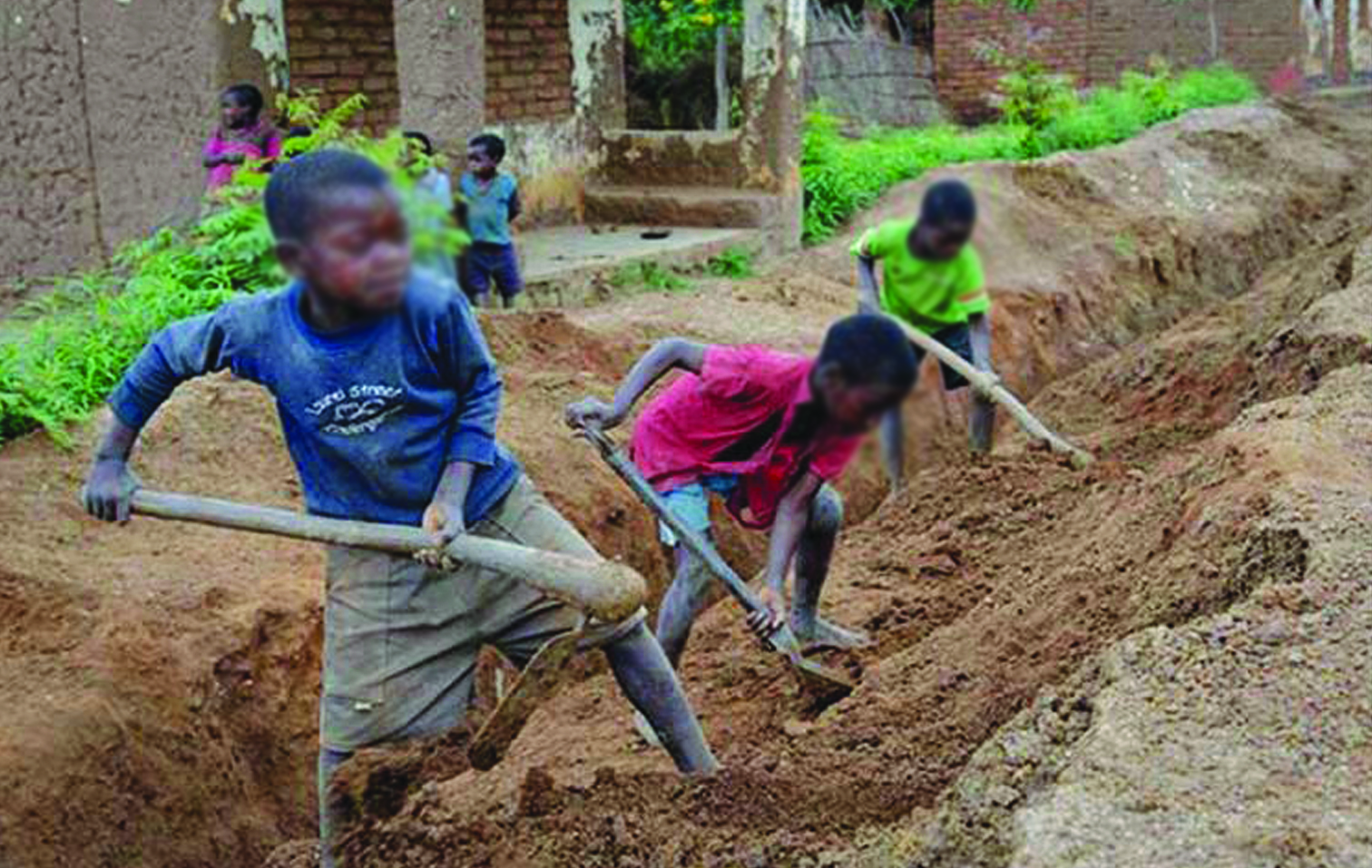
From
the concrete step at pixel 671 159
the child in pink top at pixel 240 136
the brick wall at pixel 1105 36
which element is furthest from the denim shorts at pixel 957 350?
the brick wall at pixel 1105 36

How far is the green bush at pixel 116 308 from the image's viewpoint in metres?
5.81

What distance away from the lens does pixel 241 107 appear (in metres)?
6.92

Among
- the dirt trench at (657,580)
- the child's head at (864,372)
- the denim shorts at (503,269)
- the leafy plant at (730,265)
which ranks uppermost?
the child's head at (864,372)

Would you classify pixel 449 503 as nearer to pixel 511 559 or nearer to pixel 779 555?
pixel 511 559

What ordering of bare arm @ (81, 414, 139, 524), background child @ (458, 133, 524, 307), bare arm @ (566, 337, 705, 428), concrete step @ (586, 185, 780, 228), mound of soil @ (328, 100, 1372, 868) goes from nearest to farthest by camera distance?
bare arm @ (81, 414, 139, 524) < mound of soil @ (328, 100, 1372, 868) < bare arm @ (566, 337, 705, 428) < background child @ (458, 133, 524, 307) < concrete step @ (586, 185, 780, 228)

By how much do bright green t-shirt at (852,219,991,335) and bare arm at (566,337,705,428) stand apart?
2.03 m

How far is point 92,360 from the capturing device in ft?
20.5

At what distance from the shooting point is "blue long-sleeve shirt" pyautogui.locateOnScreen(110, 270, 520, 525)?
132 inches

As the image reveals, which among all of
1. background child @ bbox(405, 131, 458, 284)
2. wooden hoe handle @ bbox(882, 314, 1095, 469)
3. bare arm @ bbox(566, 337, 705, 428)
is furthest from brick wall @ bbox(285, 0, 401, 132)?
background child @ bbox(405, 131, 458, 284)

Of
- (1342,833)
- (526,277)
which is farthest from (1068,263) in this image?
A: (526,277)

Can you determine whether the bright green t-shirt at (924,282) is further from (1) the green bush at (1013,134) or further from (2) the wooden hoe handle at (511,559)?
(1) the green bush at (1013,134)

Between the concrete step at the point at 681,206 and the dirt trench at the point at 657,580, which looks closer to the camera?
the dirt trench at the point at 657,580

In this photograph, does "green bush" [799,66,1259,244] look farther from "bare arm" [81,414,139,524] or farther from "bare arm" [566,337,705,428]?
"bare arm" [81,414,139,524]

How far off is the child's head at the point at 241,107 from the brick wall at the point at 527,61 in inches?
166
